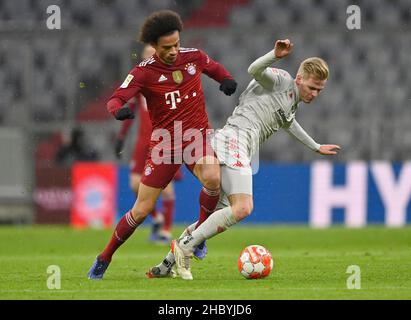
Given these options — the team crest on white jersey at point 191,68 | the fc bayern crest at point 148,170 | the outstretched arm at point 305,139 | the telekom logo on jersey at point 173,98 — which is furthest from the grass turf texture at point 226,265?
the team crest on white jersey at point 191,68

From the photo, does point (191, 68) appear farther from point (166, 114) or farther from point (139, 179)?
point (139, 179)

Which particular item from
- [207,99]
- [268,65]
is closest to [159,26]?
[268,65]

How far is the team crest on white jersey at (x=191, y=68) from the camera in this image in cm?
811

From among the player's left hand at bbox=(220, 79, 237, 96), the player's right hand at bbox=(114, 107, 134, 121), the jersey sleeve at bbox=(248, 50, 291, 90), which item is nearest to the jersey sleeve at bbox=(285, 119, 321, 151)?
the jersey sleeve at bbox=(248, 50, 291, 90)

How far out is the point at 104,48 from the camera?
55.5 ft

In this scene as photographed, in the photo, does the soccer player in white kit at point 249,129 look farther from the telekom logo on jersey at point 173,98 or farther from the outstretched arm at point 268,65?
the telekom logo on jersey at point 173,98

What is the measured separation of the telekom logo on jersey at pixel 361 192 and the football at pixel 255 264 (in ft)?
22.4

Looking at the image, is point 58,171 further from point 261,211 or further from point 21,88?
point 261,211

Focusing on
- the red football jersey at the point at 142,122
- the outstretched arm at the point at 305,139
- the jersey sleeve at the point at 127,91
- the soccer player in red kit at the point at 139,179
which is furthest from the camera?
the soccer player in red kit at the point at 139,179

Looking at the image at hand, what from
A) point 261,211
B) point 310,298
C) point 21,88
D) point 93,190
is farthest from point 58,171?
point 310,298

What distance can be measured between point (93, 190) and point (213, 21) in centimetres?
488

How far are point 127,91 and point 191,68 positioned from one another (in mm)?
649

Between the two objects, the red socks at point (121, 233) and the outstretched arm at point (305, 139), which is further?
the outstretched arm at point (305, 139)
